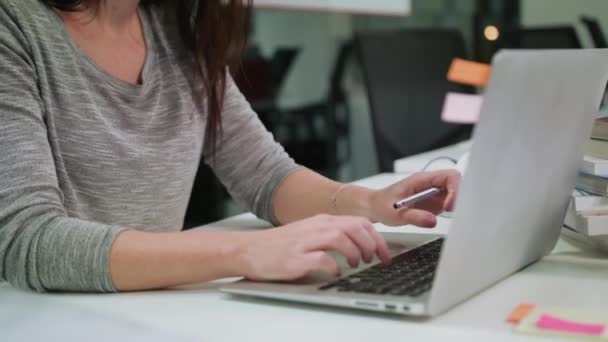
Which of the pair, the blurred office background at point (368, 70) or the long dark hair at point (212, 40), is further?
the blurred office background at point (368, 70)

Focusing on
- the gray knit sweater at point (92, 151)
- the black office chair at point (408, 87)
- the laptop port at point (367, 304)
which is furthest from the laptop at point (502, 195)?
the black office chair at point (408, 87)

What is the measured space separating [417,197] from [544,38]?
2066mm

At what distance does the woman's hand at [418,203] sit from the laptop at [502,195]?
14cm

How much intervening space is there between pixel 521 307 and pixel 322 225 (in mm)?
203

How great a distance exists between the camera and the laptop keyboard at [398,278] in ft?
2.44

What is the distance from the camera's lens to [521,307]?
0.74 m

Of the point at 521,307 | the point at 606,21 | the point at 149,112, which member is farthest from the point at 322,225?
the point at 606,21

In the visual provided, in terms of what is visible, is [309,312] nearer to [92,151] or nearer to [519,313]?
[519,313]

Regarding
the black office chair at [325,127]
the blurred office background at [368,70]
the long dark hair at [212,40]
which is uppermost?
the long dark hair at [212,40]

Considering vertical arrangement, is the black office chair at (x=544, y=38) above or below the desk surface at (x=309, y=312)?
above

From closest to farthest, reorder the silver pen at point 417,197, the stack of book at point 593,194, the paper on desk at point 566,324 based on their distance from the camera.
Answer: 1. the paper on desk at point 566,324
2. the stack of book at point 593,194
3. the silver pen at point 417,197

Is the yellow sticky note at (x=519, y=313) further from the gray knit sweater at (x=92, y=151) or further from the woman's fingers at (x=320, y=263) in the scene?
the gray knit sweater at (x=92, y=151)

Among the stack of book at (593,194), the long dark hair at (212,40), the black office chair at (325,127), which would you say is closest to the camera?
the stack of book at (593,194)

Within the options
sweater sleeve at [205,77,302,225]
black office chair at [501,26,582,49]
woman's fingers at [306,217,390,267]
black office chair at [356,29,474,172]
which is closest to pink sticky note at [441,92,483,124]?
black office chair at [356,29,474,172]
